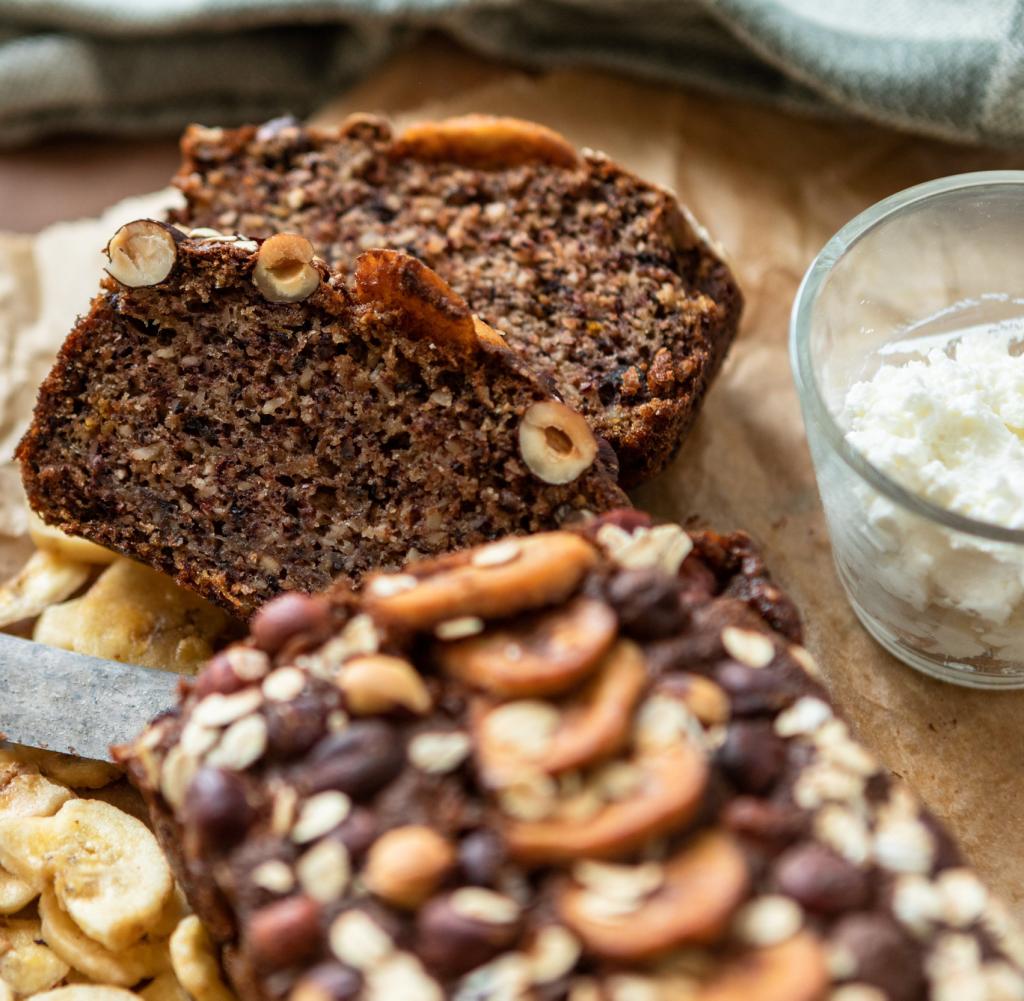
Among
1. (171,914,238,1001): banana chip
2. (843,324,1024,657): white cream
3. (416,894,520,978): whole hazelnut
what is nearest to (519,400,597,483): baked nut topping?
(843,324,1024,657): white cream

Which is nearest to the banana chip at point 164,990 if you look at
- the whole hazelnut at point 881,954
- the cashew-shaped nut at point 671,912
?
the cashew-shaped nut at point 671,912

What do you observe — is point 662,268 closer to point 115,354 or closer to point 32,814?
point 115,354

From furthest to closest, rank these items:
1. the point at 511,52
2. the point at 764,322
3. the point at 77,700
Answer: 1. the point at 511,52
2. the point at 764,322
3. the point at 77,700

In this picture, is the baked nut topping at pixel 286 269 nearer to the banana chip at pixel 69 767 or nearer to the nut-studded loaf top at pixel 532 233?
the nut-studded loaf top at pixel 532 233

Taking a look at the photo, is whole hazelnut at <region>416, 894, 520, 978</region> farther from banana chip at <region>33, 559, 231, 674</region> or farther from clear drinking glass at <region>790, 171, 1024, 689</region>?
banana chip at <region>33, 559, 231, 674</region>

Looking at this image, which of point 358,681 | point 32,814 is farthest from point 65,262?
point 358,681

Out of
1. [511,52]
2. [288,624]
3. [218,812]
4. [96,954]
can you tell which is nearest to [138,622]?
[96,954]

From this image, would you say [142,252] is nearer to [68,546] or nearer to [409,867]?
[68,546]

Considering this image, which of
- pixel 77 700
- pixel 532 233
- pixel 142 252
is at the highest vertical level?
pixel 142 252
